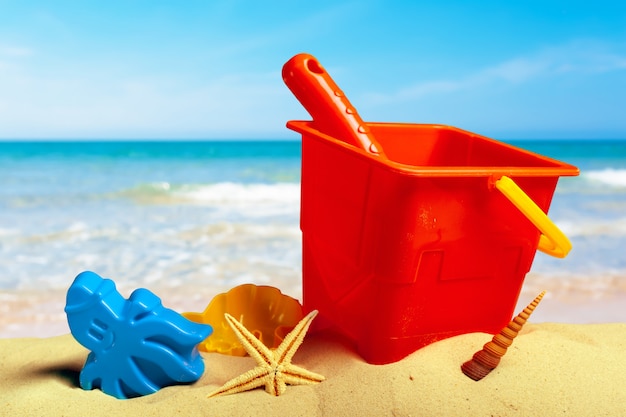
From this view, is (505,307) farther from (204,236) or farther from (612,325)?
(204,236)

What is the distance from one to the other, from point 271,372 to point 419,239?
0.48 metres

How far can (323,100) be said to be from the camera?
163 cm

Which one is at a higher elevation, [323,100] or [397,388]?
[323,100]

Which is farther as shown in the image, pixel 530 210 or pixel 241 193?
pixel 241 193

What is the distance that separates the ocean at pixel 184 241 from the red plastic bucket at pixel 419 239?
0.86 meters

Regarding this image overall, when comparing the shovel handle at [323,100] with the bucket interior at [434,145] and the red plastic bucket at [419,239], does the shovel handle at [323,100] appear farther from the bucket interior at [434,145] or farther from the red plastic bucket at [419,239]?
the bucket interior at [434,145]

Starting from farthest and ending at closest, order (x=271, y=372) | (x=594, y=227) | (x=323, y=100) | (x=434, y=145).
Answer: (x=594, y=227), (x=434, y=145), (x=323, y=100), (x=271, y=372)

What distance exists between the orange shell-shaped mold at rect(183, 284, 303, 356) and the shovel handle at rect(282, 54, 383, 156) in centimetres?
56

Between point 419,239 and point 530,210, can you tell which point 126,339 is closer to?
point 419,239

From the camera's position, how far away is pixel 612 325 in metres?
1.83

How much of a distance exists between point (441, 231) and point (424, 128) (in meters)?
0.65

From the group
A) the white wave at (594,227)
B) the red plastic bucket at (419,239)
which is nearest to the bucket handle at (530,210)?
the red plastic bucket at (419,239)

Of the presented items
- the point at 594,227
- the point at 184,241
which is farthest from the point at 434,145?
the point at 594,227

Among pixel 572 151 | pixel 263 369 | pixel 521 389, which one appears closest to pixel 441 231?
pixel 521 389
